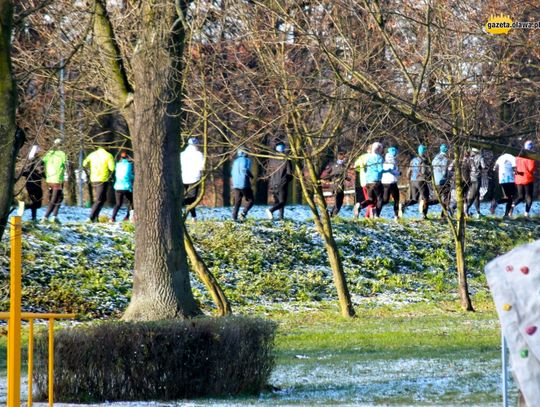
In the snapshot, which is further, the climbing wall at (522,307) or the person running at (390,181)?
the person running at (390,181)

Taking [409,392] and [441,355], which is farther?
[441,355]

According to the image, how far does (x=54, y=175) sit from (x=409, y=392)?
626 inches

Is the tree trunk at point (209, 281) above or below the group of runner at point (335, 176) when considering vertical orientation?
below

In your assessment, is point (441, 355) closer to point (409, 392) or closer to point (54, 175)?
point (409, 392)

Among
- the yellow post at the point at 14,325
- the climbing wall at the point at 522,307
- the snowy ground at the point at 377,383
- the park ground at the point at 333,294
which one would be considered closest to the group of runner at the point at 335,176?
the park ground at the point at 333,294

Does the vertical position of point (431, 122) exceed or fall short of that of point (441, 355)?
it exceeds it

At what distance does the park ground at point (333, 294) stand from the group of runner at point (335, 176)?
806 millimetres

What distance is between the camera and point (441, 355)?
15.4 meters

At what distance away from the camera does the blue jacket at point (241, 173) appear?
29545mm

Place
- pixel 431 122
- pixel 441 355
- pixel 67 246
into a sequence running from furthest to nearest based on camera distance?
pixel 67 246, pixel 441 355, pixel 431 122

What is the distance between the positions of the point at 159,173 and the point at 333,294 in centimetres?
1110

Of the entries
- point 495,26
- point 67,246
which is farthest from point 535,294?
point 67,246

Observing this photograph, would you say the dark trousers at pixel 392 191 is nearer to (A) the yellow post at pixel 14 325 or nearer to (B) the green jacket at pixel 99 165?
(B) the green jacket at pixel 99 165

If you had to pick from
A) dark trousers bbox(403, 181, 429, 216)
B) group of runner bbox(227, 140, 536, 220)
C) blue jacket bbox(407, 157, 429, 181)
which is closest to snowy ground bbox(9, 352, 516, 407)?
blue jacket bbox(407, 157, 429, 181)
